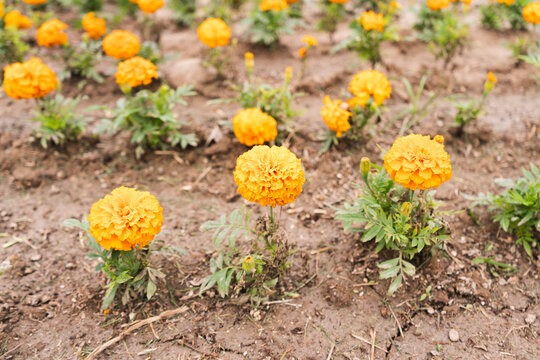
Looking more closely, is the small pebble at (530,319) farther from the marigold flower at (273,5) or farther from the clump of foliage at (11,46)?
the clump of foliage at (11,46)

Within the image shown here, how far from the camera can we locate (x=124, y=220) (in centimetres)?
219

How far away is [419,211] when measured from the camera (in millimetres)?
2621

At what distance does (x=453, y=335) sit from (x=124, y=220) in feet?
6.93

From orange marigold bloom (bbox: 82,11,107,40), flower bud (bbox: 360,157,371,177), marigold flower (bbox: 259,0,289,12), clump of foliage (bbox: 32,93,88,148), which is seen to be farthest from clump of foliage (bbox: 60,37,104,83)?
flower bud (bbox: 360,157,371,177)

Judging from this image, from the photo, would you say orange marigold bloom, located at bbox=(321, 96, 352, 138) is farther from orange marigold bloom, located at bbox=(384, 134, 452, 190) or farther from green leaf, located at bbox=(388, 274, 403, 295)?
green leaf, located at bbox=(388, 274, 403, 295)

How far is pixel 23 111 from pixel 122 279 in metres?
2.89

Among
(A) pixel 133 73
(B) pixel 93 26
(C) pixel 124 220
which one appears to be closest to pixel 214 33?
(A) pixel 133 73

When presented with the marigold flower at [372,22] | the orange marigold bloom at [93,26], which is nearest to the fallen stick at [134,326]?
the marigold flower at [372,22]

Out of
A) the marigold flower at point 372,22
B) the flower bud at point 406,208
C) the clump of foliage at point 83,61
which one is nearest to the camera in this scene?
the flower bud at point 406,208

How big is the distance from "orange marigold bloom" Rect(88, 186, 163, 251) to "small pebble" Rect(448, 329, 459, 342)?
6.31 ft

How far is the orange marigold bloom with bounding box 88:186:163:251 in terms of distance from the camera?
7.19 feet

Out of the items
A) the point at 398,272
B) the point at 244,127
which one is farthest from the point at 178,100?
the point at 398,272

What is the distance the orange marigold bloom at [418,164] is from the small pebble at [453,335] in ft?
3.32

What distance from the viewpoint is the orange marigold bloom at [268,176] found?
2.20 metres
